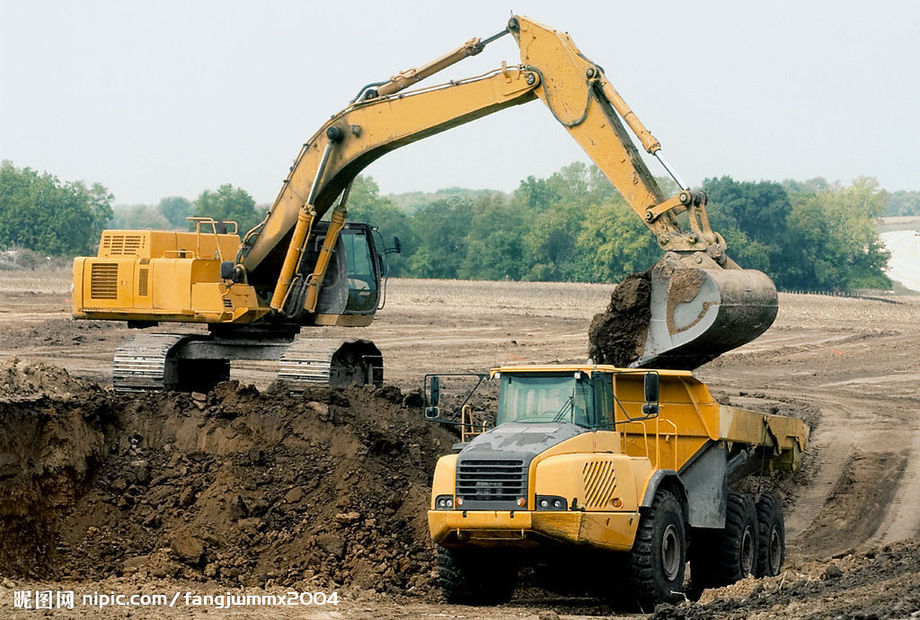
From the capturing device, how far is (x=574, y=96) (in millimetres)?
16641

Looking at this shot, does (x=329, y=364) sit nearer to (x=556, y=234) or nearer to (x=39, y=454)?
(x=39, y=454)

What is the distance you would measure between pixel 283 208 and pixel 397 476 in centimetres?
498

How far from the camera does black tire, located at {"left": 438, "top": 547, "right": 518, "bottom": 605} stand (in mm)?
12477

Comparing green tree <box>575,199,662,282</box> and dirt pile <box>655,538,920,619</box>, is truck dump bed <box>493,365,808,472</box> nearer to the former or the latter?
dirt pile <box>655,538,920,619</box>

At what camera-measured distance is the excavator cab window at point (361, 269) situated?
20.0 m

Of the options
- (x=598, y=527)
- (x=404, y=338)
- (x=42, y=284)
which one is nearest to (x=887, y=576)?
(x=598, y=527)

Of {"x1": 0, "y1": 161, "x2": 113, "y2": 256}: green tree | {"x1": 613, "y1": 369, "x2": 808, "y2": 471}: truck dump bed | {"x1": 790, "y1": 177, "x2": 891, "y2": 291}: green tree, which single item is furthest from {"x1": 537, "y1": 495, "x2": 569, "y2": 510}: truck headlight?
{"x1": 790, "y1": 177, "x2": 891, "y2": 291}: green tree

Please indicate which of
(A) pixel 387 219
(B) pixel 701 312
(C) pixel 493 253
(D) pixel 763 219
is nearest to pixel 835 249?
(D) pixel 763 219

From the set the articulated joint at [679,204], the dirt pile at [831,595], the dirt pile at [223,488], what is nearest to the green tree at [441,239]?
the dirt pile at [223,488]

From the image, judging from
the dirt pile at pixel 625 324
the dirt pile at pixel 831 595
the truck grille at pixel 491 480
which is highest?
the dirt pile at pixel 625 324

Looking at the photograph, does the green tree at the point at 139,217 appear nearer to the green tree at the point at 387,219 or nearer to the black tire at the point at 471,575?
the green tree at the point at 387,219

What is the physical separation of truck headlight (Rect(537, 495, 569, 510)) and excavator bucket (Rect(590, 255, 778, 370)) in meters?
4.20

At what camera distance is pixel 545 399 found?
1263 centimetres

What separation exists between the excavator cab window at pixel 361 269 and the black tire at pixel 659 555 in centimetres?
827
